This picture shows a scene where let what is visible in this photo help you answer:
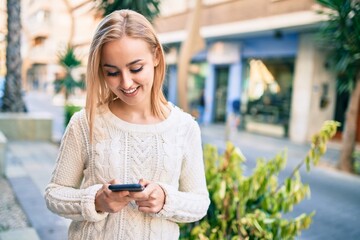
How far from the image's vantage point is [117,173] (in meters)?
1.33

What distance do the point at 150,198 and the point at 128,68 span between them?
18.7 inches

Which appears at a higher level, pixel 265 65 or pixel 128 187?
pixel 265 65

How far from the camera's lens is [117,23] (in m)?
1.29

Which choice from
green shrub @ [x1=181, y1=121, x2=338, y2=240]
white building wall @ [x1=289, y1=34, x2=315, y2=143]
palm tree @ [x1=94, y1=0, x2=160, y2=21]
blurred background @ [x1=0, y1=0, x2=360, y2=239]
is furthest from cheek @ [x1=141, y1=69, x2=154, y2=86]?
white building wall @ [x1=289, y1=34, x2=315, y2=143]

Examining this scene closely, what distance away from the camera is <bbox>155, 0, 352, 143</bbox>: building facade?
41.2 ft

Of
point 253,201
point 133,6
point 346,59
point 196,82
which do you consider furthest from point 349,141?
point 196,82

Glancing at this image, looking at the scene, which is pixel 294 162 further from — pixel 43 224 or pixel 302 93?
pixel 43 224

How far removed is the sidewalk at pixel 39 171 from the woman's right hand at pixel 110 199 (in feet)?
8.80

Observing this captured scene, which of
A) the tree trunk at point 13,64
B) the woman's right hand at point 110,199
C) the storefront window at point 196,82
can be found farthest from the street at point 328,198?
the storefront window at point 196,82

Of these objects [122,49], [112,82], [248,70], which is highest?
[248,70]

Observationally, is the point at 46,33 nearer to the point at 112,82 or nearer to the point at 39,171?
the point at 39,171

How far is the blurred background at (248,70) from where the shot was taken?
839cm

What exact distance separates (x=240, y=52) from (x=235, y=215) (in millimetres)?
14319

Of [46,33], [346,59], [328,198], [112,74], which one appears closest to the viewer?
[112,74]
